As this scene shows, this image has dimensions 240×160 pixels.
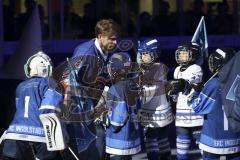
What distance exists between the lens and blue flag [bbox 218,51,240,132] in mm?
5785

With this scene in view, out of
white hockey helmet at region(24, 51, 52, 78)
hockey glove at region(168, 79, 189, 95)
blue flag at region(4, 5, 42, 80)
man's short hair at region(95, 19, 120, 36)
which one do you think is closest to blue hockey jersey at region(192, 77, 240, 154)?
hockey glove at region(168, 79, 189, 95)

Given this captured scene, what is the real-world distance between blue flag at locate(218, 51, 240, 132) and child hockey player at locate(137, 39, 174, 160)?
1.59 meters

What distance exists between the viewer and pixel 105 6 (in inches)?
456

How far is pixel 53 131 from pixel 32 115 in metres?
0.30

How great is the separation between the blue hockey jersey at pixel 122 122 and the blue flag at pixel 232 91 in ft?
3.51

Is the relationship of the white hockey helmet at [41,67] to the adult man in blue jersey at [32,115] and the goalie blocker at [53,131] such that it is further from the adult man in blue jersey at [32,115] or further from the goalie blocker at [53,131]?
the goalie blocker at [53,131]

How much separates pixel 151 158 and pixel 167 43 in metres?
3.93

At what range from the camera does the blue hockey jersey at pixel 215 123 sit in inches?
256

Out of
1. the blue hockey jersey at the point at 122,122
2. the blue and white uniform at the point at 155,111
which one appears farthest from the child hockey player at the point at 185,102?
the blue hockey jersey at the point at 122,122

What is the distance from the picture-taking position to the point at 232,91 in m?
5.86

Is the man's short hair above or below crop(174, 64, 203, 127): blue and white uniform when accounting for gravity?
above

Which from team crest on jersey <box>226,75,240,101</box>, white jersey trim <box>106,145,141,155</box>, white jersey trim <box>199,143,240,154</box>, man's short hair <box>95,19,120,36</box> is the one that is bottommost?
white jersey trim <box>106,145,141,155</box>

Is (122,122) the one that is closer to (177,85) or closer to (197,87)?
(177,85)

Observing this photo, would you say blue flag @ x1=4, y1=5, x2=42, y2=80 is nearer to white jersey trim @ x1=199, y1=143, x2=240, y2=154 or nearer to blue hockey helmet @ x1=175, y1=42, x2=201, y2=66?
blue hockey helmet @ x1=175, y1=42, x2=201, y2=66
